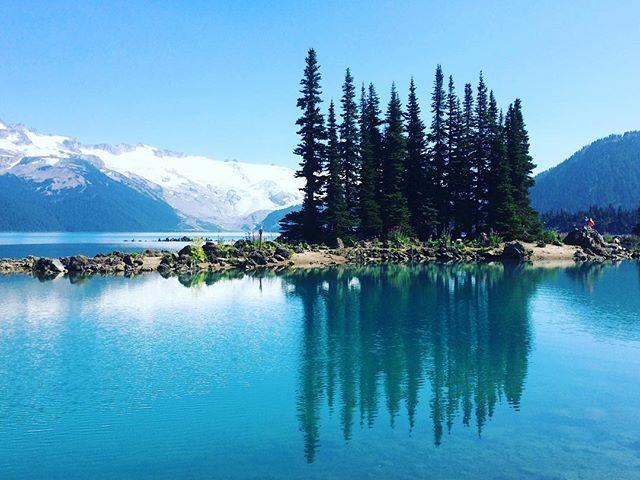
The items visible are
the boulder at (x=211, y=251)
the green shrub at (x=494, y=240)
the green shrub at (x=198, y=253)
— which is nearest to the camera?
the green shrub at (x=198, y=253)

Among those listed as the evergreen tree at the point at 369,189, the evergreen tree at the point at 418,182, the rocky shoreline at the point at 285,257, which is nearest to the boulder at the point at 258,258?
the rocky shoreline at the point at 285,257

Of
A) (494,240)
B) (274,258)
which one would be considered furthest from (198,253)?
(494,240)

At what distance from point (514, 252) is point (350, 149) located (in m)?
29.7

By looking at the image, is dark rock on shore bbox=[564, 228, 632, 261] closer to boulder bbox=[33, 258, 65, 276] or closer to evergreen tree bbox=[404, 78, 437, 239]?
evergreen tree bbox=[404, 78, 437, 239]

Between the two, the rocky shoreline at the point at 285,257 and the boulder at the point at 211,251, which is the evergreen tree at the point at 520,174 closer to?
the rocky shoreline at the point at 285,257

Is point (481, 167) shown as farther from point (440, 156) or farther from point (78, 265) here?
point (78, 265)

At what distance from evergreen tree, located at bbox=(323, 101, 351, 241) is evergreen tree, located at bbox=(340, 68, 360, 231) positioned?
4.99ft

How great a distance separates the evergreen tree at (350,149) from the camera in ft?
290

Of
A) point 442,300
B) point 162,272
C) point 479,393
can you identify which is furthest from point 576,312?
point 162,272

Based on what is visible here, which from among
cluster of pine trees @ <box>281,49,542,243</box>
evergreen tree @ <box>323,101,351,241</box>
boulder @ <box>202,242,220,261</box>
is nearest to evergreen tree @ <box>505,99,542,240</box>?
cluster of pine trees @ <box>281,49,542,243</box>

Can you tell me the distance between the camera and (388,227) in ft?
293

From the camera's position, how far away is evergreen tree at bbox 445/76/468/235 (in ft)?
304

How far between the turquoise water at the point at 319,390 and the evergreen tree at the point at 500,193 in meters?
49.1

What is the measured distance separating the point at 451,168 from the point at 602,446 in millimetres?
80503
